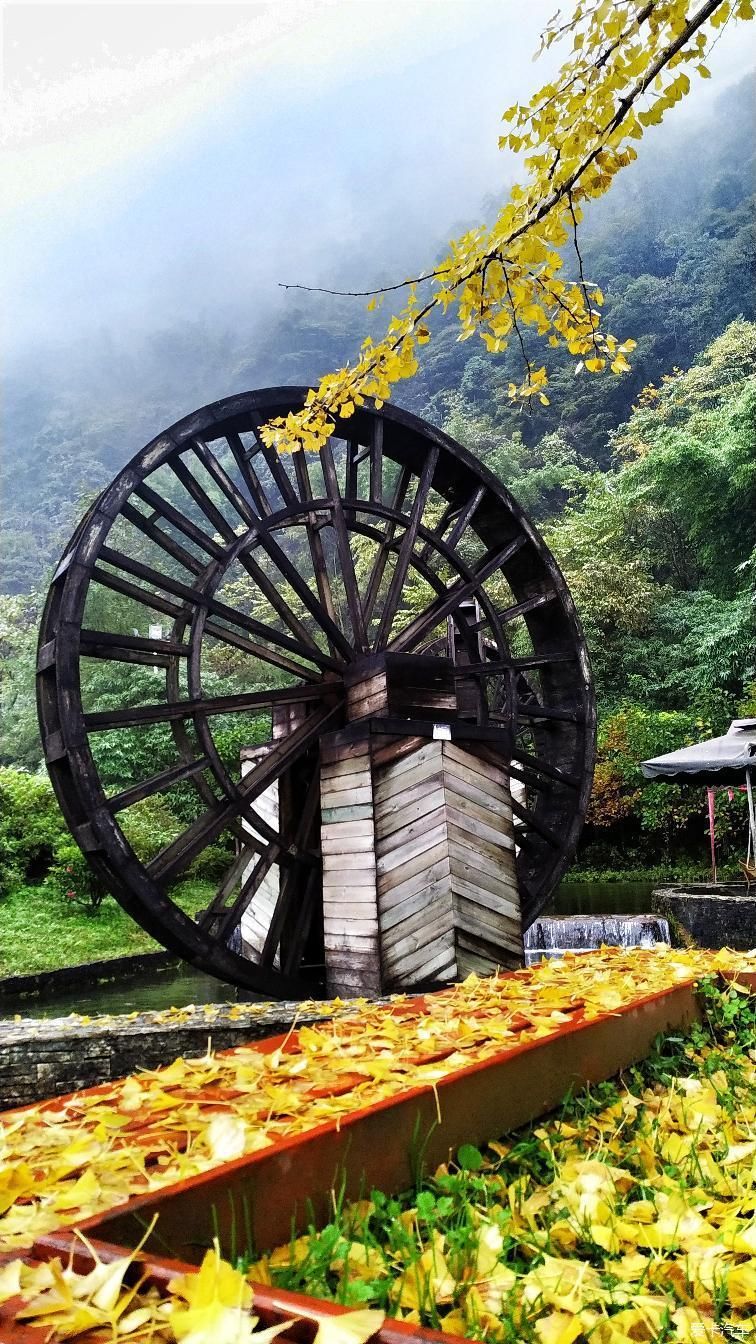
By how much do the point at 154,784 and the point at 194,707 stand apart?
23.9 inches

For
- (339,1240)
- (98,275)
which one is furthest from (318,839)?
(98,275)

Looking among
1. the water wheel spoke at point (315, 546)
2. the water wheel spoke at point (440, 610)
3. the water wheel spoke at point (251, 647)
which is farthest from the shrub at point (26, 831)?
the water wheel spoke at point (440, 610)

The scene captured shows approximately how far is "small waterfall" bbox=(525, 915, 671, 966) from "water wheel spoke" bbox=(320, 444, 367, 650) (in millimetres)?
4568

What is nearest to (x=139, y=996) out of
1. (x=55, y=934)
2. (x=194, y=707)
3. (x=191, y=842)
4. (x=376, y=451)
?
(x=55, y=934)

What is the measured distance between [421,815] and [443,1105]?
3954mm

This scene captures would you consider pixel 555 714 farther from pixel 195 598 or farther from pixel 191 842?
pixel 191 842

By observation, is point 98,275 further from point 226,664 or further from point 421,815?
point 421,815

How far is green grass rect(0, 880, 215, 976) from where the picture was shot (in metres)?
11.6

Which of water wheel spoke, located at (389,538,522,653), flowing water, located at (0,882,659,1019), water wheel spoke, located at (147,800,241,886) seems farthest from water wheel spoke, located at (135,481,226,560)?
flowing water, located at (0,882,659,1019)

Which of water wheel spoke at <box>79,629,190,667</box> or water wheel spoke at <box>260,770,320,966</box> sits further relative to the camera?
water wheel spoke at <box>260,770,320,966</box>

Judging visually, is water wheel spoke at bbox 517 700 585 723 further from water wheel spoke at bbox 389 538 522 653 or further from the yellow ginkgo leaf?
the yellow ginkgo leaf

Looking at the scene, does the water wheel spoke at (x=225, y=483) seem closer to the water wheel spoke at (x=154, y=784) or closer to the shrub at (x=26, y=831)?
the water wheel spoke at (x=154, y=784)

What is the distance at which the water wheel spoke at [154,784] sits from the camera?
599 centimetres

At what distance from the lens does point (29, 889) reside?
1370 cm
